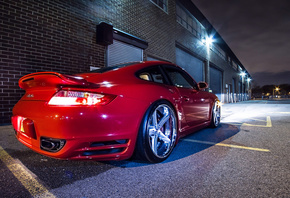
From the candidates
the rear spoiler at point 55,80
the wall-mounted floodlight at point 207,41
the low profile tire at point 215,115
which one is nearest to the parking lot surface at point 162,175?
the rear spoiler at point 55,80

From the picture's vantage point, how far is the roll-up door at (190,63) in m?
12.2

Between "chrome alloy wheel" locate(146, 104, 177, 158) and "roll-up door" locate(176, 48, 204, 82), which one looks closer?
"chrome alloy wheel" locate(146, 104, 177, 158)

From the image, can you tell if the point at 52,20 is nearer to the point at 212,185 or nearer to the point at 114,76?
the point at 114,76

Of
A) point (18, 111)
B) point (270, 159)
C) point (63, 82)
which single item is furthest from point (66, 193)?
point (270, 159)

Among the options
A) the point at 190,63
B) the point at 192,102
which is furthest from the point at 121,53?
the point at 190,63

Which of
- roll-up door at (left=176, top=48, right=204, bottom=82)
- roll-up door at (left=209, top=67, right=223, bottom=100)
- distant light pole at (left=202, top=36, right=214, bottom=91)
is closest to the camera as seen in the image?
roll-up door at (left=176, top=48, right=204, bottom=82)

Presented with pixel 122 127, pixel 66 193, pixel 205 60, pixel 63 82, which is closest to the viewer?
pixel 66 193

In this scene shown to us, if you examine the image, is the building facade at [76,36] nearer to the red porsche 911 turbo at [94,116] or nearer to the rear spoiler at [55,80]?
the red porsche 911 turbo at [94,116]

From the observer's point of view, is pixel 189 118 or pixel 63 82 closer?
pixel 63 82

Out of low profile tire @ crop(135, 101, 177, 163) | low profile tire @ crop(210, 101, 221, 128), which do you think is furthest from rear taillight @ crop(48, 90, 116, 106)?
low profile tire @ crop(210, 101, 221, 128)

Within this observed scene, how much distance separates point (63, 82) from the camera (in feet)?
4.93

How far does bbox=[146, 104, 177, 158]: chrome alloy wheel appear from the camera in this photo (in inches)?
78.6

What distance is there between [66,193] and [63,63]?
478 cm

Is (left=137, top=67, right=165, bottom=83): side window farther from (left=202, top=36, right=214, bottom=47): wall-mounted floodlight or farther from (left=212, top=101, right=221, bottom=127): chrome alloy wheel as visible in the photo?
(left=202, top=36, right=214, bottom=47): wall-mounted floodlight
